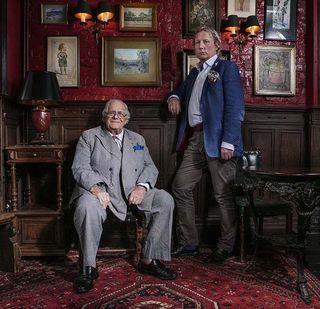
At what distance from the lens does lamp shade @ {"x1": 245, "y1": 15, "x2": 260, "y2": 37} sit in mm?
3768

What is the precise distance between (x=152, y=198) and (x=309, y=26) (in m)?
2.52

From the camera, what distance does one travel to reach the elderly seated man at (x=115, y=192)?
2.67 metres

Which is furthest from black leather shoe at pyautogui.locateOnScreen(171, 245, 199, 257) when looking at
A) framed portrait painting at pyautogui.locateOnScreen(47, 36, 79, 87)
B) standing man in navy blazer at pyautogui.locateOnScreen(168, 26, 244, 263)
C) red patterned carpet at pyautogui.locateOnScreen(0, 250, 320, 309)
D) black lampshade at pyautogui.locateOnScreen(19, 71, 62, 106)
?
framed portrait painting at pyautogui.locateOnScreen(47, 36, 79, 87)

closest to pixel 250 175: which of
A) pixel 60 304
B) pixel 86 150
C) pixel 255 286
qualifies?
pixel 255 286

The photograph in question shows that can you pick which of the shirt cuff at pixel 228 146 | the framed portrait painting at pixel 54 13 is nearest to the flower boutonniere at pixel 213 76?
the shirt cuff at pixel 228 146

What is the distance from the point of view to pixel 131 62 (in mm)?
3875

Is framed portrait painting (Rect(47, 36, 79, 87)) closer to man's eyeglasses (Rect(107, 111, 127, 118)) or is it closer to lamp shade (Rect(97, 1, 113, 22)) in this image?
lamp shade (Rect(97, 1, 113, 22))

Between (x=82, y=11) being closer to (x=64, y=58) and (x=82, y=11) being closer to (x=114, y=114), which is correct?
(x=64, y=58)

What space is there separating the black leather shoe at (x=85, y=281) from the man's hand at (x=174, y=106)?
1.61 metres

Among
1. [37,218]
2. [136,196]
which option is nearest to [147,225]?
[136,196]

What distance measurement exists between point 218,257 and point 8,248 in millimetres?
1735

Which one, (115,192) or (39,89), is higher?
(39,89)

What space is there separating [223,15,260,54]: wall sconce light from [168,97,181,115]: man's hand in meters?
0.93

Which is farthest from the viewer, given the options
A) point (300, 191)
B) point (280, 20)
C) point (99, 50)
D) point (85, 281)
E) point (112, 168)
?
point (280, 20)
